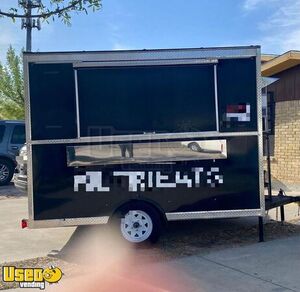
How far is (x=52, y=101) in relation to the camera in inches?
237

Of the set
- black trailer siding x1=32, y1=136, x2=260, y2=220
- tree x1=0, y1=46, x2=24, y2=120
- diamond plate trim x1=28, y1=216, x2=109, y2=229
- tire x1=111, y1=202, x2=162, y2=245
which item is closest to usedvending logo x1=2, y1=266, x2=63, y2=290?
diamond plate trim x1=28, y1=216, x2=109, y2=229

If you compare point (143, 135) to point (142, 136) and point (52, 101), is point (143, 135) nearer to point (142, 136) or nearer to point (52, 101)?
point (142, 136)

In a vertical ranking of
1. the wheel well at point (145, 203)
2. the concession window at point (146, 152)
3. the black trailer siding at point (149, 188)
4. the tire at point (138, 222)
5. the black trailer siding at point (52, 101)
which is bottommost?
the tire at point (138, 222)

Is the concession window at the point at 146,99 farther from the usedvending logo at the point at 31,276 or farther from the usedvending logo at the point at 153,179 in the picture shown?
the usedvending logo at the point at 31,276

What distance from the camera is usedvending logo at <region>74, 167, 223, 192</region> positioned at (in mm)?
6113

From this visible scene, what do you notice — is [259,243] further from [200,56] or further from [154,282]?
[200,56]

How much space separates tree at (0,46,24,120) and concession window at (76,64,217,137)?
79.1ft

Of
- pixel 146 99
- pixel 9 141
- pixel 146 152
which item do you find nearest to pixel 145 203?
pixel 146 152

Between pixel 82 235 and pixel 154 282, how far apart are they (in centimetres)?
270

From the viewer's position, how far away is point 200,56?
6121mm

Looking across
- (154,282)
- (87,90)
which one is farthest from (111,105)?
(154,282)

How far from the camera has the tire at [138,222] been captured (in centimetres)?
627

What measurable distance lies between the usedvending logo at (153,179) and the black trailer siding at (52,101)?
67 cm

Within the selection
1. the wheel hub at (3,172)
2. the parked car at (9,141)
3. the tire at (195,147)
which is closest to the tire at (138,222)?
the tire at (195,147)
